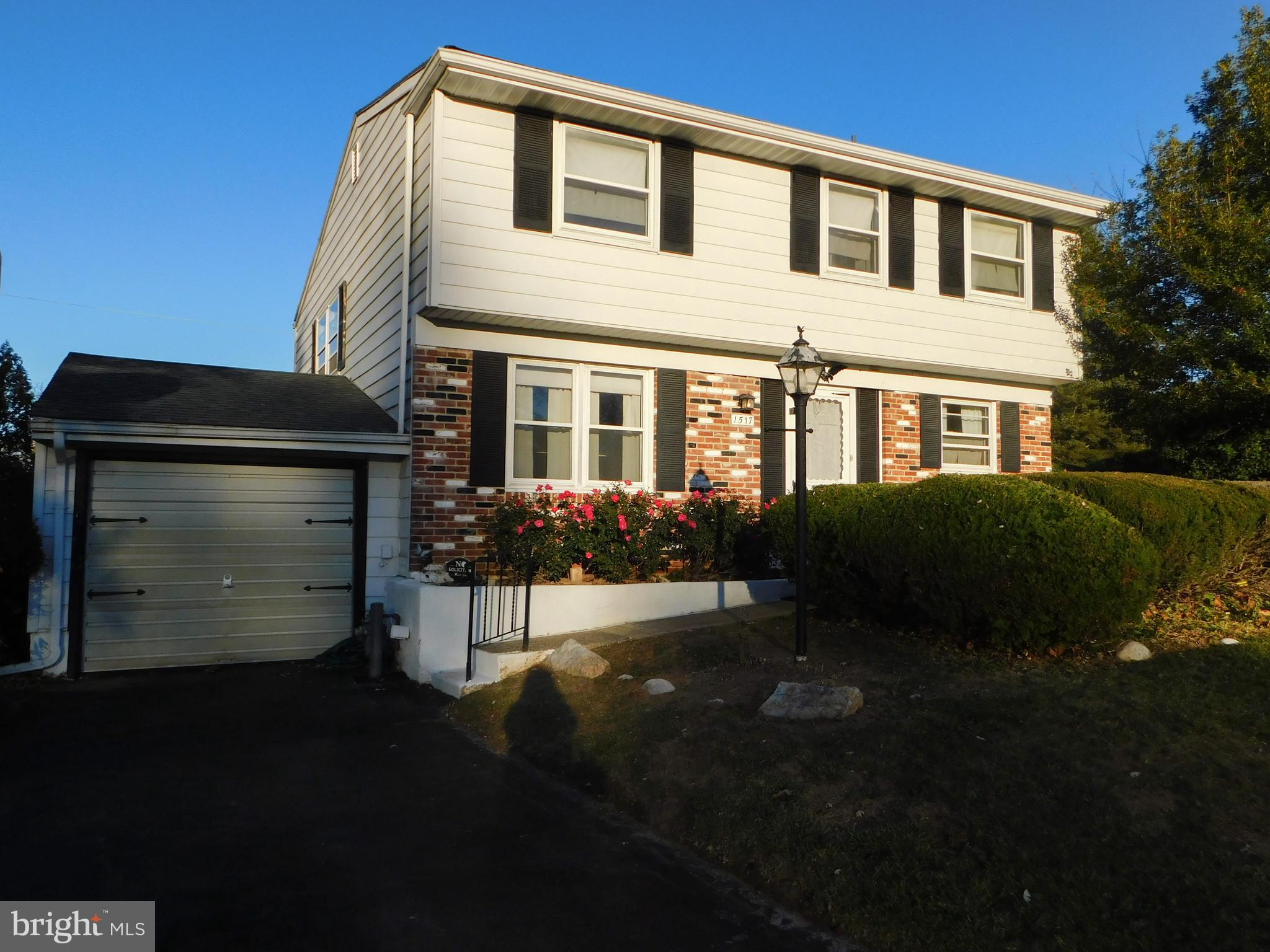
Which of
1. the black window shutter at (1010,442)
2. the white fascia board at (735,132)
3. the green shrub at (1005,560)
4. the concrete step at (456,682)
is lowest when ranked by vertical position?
the concrete step at (456,682)

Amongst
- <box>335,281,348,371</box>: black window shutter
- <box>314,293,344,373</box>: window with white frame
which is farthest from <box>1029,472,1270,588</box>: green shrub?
<box>314,293,344,373</box>: window with white frame

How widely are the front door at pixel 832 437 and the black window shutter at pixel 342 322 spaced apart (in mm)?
6632

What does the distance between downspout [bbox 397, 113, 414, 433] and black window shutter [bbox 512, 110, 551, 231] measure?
1.15 meters

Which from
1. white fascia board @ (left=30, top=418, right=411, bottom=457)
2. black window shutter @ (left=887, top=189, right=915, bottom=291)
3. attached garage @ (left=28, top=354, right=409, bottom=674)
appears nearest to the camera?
white fascia board @ (left=30, top=418, right=411, bottom=457)

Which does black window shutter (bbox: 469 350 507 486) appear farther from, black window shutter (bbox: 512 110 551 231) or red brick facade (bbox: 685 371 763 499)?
red brick facade (bbox: 685 371 763 499)

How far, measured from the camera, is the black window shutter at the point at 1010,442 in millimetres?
12859

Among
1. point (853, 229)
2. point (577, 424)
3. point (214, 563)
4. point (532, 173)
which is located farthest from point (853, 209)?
point (214, 563)

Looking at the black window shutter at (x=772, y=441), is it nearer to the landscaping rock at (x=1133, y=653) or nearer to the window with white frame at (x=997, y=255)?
the window with white frame at (x=997, y=255)

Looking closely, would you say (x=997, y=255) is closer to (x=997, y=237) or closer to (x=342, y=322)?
(x=997, y=237)

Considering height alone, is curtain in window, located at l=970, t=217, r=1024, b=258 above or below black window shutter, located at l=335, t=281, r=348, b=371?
above

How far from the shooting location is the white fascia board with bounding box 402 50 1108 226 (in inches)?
368

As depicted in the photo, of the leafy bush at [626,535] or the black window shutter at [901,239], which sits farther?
the black window shutter at [901,239]

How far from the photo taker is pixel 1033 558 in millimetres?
6137

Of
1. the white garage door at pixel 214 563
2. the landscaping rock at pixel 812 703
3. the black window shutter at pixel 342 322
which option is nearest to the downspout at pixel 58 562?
the white garage door at pixel 214 563
